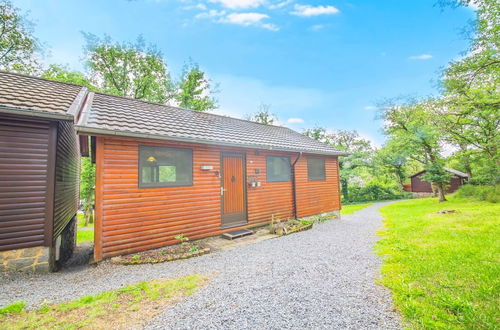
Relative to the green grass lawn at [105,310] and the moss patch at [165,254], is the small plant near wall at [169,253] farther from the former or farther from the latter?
the green grass lawn at [105,310]

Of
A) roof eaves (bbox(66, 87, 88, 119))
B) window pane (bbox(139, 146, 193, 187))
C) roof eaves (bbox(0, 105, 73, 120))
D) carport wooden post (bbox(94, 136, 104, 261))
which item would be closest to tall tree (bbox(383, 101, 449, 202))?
window pane (bbox(139, 146, 193, 187))

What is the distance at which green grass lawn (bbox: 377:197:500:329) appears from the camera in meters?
2.10

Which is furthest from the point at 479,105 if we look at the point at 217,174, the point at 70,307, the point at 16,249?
the point at 16,249

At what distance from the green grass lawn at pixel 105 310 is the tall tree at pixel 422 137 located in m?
16.3

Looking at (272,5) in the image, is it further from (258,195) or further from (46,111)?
(46,111)

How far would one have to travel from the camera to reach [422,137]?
14406 mm

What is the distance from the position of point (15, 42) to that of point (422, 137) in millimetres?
28137

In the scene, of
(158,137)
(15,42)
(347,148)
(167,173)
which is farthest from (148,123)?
(347,148)

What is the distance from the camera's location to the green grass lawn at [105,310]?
6.94 feet

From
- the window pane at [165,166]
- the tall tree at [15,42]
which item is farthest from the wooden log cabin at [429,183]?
the tall tree at [15,42]

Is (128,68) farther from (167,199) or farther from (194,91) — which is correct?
(167,199)

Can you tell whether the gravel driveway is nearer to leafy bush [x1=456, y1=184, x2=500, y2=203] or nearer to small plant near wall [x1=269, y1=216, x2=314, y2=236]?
small plant near wall [x1=269, y1=216, x2=314, y2=236]

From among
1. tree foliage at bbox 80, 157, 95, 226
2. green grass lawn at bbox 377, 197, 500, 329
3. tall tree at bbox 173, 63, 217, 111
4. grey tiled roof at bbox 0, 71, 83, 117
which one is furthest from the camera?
tall tree at bbox 173, 63, 217, 111

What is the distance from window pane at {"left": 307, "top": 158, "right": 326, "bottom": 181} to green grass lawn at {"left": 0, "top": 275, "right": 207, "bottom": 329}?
20.5 ft
